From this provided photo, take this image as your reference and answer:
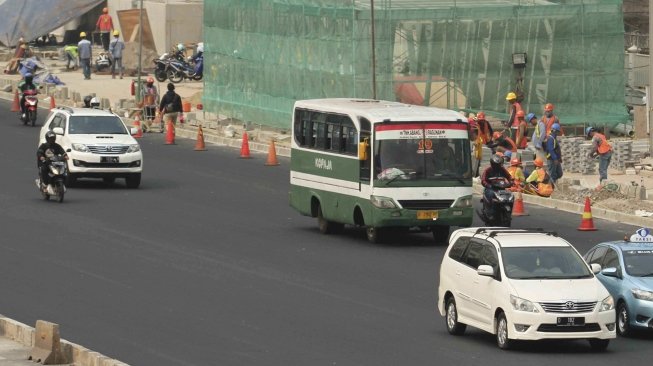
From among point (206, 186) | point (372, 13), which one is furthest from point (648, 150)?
point (206, 186)

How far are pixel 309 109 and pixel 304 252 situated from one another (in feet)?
14.8

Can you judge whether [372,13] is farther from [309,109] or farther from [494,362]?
[494,362]

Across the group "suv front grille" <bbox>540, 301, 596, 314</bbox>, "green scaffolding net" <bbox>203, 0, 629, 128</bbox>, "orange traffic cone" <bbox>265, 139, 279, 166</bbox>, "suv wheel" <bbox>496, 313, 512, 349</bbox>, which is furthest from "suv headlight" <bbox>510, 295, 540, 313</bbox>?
"green scaffolding net" <bbox>203, 0, 629, 128</bbox>

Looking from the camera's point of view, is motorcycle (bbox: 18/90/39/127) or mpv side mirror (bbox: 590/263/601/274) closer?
mpv side mirror (bbox: 590/263/601/274)

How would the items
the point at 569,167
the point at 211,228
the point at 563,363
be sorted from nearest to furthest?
1. the point at 563,363
2. the point at 211,228
3. the point at 569,167

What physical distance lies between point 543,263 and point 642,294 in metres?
1.64

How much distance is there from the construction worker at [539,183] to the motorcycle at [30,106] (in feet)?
63.9

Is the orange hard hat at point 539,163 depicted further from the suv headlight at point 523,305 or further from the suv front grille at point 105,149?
the suv headlight at point 523,305

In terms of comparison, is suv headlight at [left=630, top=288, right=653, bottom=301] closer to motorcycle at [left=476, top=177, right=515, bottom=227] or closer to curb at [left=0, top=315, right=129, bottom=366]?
curb at [left=0, top=315, right=129, bottom=366]

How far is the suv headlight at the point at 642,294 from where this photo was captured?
77.7 feet

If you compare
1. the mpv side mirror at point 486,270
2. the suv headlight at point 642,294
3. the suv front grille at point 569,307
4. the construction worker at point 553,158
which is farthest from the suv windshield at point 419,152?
the suv front grille at point 569,307

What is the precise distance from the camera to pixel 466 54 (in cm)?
5100

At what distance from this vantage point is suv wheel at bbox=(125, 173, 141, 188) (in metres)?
41.2

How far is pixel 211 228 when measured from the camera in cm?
3488
